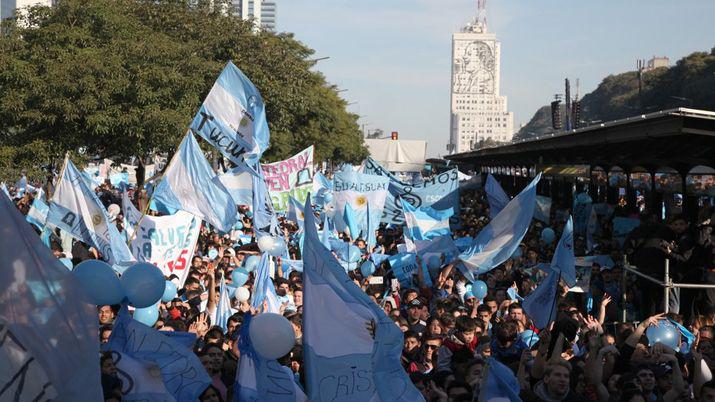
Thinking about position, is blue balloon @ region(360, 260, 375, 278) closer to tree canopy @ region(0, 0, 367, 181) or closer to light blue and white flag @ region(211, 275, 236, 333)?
light blue and white flag @ region(211, 275, 236, 333)

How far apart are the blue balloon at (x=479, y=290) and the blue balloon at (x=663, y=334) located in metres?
3.96

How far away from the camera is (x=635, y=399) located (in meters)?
6.44

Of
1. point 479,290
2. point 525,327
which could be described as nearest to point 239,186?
point 479,290

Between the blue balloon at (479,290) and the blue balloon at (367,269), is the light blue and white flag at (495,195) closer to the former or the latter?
the blue balloon at (367,269)

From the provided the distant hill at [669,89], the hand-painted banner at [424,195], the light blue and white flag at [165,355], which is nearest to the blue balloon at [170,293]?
the light blue and white flag at [165,355]

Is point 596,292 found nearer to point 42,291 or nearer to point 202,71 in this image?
point 42,291

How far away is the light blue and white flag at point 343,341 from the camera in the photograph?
241 inches

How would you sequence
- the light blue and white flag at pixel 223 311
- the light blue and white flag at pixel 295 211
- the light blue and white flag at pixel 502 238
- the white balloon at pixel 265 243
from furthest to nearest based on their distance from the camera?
the light blue and white flag at pixel 295 211, the white balloon at pixel 265 243, the light blue and white flag at pixel 502 238, the light blue and white flag at pixel 223 311

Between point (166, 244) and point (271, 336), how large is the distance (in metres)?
6.90

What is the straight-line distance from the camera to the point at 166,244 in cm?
1302

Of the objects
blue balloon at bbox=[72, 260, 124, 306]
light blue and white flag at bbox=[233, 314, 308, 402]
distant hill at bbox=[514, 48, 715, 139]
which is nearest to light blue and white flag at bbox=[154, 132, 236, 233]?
blue balloon at bbox=[72, 260, 124, 306]

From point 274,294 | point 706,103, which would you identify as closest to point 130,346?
point 274,294

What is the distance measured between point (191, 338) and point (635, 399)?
2973 millimetres

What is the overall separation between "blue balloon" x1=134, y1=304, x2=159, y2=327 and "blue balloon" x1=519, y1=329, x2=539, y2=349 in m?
3.22
